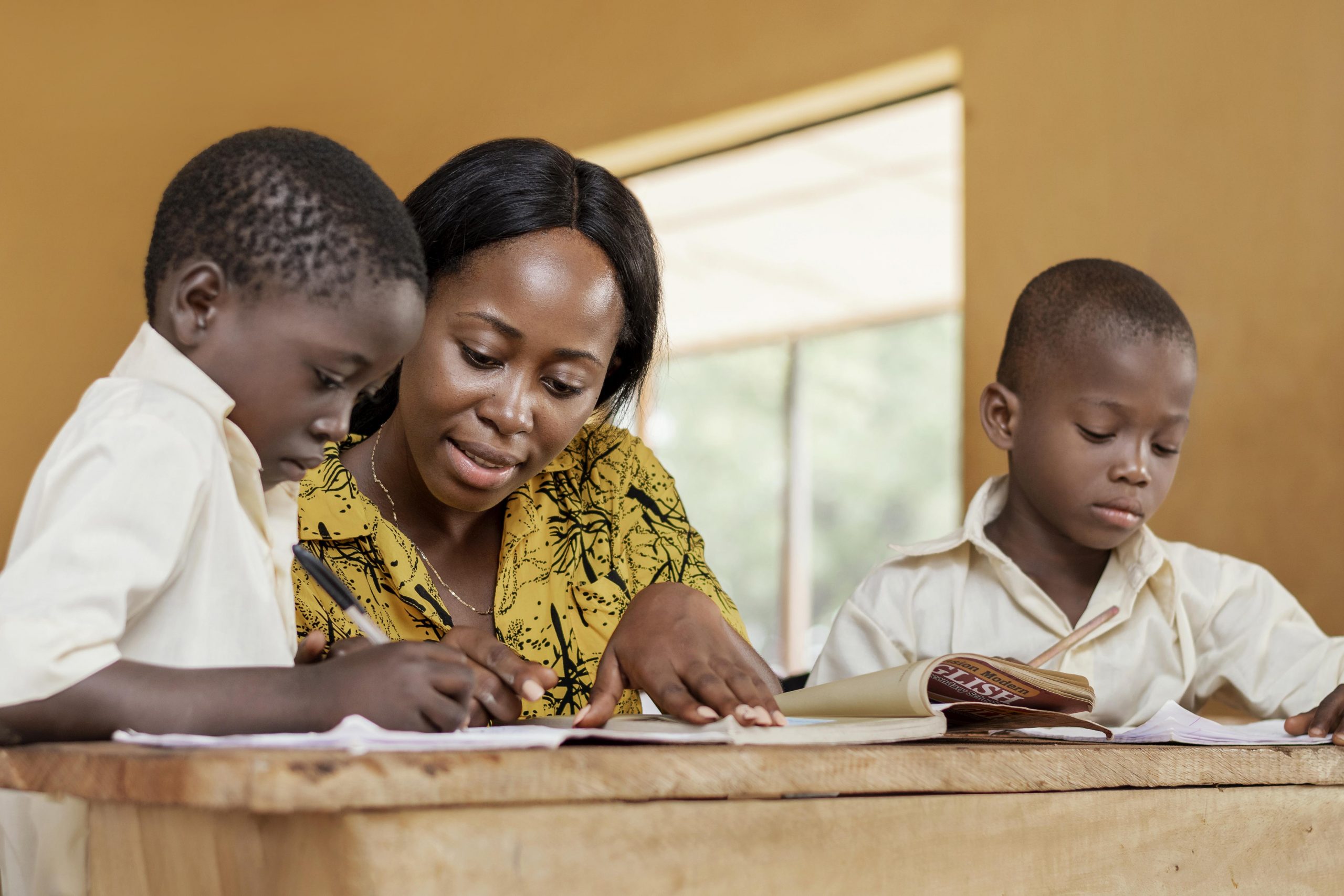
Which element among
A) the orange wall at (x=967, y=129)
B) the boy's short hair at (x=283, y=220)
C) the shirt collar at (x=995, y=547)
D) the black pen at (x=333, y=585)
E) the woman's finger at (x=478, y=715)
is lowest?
the woman's finger at (x=478, y=715)

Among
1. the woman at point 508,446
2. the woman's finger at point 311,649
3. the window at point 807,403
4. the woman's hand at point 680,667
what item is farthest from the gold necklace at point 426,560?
the window at point 807,403

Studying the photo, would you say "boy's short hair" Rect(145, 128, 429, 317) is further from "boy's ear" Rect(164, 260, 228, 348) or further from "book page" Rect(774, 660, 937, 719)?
"book page" Rect(774, 660, 937, 719)

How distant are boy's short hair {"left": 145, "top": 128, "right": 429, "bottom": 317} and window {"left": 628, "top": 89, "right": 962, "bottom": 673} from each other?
4.46 metres

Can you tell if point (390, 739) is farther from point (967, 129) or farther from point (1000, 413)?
point (967, 129)

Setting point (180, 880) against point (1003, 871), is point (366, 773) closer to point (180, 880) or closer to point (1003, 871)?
point (180, 880)

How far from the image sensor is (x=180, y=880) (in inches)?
29.7

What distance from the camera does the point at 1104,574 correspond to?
1.82 m

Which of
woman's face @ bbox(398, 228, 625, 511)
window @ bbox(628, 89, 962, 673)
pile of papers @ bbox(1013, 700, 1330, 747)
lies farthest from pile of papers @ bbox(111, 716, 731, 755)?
window @ bbox(628, 89, 962, 673)

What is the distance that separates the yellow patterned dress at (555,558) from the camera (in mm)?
1438

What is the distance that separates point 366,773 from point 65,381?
3889 mm

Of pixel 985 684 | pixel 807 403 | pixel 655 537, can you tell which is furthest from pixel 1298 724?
pixel 807 403

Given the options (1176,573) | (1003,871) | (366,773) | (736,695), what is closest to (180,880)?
(366,773)

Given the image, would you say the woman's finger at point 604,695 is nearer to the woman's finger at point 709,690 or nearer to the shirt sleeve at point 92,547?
the woman's finger at point 709,690

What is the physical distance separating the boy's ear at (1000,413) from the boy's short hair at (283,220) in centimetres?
116
